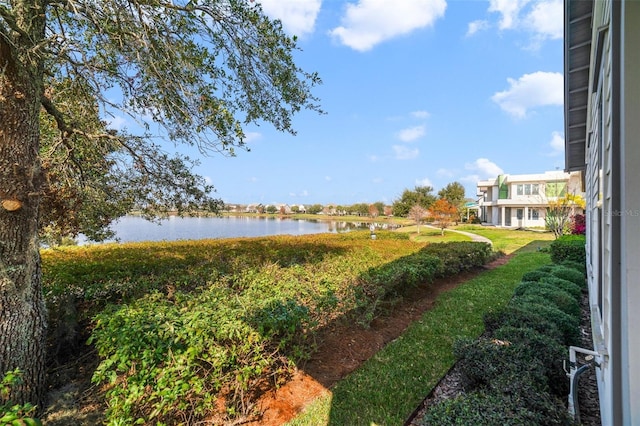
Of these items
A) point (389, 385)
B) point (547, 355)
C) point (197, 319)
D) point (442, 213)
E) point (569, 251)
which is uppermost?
point (442, 213)

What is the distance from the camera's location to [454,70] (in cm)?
866

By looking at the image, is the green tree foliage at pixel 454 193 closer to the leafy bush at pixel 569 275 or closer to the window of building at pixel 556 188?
the window of building at pixel 556 188

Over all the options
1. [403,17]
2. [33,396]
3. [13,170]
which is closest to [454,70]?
[403,17]

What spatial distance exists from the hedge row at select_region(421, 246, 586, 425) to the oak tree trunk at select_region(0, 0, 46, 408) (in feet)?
11.7

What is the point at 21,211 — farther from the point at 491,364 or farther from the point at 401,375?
the point at 491,364

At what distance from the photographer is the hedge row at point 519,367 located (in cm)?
210

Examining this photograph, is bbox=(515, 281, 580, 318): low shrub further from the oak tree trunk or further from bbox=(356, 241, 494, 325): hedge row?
the oak tree trunk

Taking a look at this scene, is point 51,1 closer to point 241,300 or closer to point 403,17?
point 241,300

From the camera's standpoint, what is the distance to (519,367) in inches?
105

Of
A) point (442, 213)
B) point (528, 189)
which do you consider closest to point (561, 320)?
point (442, 213)

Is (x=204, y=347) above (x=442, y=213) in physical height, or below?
below

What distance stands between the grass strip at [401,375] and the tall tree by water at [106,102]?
9.34 feet

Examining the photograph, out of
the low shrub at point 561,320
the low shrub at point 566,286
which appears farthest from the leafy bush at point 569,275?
the low shrub at point 561,320

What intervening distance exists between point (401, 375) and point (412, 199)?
36018 millimetres
